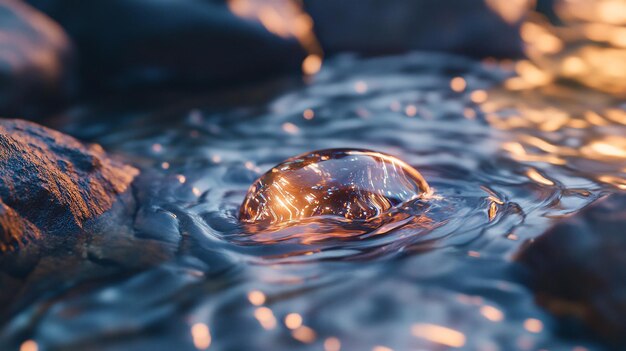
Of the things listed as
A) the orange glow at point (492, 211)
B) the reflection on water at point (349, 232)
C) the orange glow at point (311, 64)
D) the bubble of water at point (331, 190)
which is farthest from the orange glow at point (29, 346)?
the orange glow at point (311, 64)

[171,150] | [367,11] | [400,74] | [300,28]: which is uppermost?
[367,11]

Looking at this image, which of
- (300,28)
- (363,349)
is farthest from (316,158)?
(300,28)

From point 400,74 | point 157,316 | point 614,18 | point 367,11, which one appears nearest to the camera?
point 157,316

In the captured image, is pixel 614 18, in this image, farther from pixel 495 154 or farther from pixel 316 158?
pixel 316 158

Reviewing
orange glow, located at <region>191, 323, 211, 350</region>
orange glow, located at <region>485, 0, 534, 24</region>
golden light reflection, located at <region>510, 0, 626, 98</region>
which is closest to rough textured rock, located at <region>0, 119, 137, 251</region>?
orange glow, located at <region>191, 323, 211, 350</region>

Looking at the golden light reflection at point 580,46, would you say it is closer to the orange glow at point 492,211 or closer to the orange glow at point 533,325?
the orange glow at point 492,211

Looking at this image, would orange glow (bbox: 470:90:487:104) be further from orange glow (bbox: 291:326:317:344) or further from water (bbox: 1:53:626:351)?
orange glow (bbox: 291:326:317:344)

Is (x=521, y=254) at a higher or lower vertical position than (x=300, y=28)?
lower
